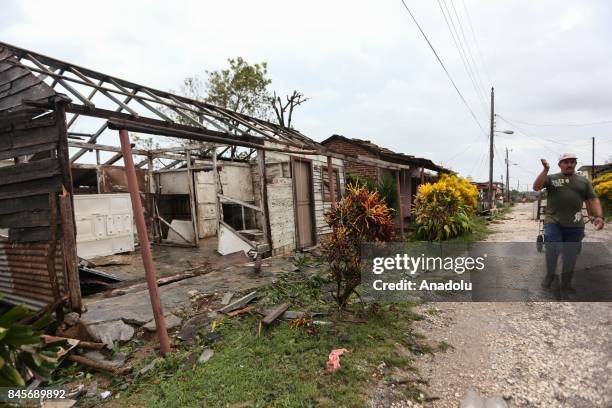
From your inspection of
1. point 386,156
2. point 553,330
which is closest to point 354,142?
point 386,156

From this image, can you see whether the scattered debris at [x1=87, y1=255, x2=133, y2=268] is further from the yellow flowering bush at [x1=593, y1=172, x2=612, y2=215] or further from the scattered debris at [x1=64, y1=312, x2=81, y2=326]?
the yellow flowering bush at [x1=593, y1=172, x2=612, y2=215]

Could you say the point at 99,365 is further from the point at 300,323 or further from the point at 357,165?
the point at 357,165

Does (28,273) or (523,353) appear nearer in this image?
(523,353)

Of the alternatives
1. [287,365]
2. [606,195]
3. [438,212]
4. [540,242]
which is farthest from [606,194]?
[287,365]

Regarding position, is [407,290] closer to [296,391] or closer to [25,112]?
→ [296,391]

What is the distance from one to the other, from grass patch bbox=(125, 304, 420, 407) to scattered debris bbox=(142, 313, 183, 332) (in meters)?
0.63

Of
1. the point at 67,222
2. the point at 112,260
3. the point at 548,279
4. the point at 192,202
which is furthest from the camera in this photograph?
→ the point at 192,202

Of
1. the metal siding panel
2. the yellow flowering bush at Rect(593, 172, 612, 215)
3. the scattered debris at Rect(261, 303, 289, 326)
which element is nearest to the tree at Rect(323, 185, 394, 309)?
the scattered debris at Rect(261, 303, 289, 326)

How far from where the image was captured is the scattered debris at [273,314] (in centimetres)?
417

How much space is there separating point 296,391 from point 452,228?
9.65 meters

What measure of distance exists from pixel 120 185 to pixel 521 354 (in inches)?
409

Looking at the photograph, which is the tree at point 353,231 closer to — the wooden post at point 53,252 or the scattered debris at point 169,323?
the scattered debris at point 169,323

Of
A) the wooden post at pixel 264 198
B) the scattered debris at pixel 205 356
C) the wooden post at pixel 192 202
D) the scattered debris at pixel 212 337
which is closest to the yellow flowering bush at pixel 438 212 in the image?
the wooden post at pixel 264 198

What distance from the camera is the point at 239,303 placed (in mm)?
4895
